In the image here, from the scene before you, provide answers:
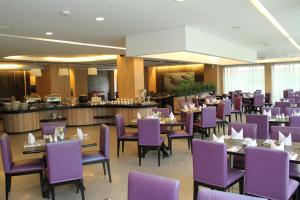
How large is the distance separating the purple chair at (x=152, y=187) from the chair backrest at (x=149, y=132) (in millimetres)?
3272

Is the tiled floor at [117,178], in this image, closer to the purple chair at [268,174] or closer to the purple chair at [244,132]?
the purple chair at [244,132]

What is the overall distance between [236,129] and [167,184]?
9.28 feet

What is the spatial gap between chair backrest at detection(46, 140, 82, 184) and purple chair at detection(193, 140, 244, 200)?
1608 millimetres

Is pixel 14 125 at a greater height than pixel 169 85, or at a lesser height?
lesser

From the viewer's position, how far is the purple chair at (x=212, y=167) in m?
3.37

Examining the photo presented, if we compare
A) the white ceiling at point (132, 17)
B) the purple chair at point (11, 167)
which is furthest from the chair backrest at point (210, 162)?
the white ceiling at point (132, 17)

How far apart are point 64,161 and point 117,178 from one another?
4.61 ft

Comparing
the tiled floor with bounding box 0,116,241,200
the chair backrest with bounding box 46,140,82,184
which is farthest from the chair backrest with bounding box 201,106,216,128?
the chair backrest with bounding box 46,140,82,184

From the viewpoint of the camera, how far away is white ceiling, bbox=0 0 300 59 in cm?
465

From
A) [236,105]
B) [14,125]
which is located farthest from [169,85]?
[14,125]

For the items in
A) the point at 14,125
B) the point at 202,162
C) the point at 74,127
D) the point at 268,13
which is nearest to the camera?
the point at 202,162

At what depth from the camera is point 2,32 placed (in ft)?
21.7

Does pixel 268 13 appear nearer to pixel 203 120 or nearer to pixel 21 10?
pixel 203 120

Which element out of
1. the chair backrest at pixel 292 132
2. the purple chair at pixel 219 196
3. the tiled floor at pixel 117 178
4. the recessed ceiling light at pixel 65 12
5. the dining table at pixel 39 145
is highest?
the recessed ceiling light at pixel 65 12
